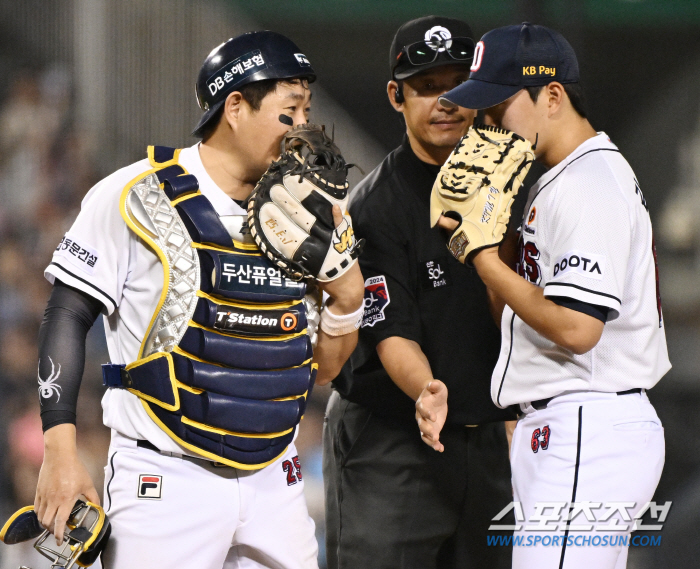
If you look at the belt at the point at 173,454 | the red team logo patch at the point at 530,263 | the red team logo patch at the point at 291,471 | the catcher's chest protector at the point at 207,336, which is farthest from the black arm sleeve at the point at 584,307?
the belt at the point at 173,454

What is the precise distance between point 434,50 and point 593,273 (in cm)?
86

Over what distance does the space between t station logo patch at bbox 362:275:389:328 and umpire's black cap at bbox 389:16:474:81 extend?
56 cm

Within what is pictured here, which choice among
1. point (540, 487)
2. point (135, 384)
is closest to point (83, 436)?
point (135, 384)

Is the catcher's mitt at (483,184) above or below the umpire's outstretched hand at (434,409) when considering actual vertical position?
above

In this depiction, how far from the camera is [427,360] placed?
2.25 metres

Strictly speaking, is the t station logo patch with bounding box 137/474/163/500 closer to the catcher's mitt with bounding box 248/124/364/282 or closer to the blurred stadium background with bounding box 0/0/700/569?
the catcher's mitt with bounding box 248/124/364/282

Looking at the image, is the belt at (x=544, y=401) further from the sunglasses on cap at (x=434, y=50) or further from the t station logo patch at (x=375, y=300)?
the sunglasses on cap at (x=434, y=50)

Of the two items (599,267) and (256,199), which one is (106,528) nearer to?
(256,199)

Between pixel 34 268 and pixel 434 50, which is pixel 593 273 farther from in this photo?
pixel 34 268

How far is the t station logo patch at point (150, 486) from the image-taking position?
1.68 metres

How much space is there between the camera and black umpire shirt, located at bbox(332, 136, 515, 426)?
2.28 m

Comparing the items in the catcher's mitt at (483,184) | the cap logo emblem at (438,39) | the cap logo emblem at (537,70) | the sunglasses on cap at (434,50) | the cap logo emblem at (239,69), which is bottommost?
the catcher's mitt at (483,184)

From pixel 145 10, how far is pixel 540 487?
10.7 ft

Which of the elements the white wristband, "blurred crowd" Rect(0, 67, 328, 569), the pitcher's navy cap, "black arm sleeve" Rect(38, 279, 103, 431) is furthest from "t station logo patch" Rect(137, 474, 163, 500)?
"blurred crowd" Rect(0, 67, 328, 569)
